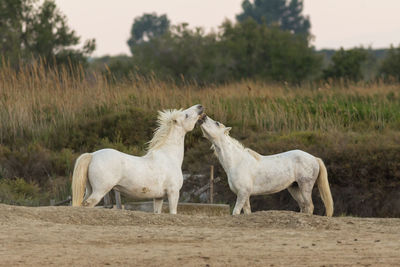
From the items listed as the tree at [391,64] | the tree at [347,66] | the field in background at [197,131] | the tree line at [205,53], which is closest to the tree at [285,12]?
the tree line at [205,53]

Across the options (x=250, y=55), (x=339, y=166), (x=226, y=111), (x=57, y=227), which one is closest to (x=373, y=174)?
(x=339, y=166)

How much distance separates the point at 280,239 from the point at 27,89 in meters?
11.6

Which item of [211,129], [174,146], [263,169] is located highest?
[211,129]

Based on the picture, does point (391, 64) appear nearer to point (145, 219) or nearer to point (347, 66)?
point (347, 66)

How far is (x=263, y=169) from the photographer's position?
11055 millimetres

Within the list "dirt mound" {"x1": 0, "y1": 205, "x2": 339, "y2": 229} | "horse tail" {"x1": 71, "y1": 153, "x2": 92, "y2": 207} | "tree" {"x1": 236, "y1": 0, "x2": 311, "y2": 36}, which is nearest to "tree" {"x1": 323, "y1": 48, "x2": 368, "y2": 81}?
"horse tail" {"x1": 71, "y1": 153, "x2": 92, "y2": 207}

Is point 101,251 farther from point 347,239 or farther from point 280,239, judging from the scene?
point 347,239

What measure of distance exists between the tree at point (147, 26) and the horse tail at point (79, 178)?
93.8 m

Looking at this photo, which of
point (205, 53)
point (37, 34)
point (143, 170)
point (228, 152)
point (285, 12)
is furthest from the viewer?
point (285, 12)

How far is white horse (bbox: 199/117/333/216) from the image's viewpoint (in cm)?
1098

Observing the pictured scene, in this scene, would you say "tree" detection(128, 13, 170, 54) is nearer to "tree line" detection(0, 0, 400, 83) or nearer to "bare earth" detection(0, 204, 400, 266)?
"tree line" detection(0, 0, 400, 83)

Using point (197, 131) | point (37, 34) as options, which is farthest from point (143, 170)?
point (37, 34)

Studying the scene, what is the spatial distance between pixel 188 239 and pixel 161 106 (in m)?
10.7

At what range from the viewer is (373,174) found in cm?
1402
